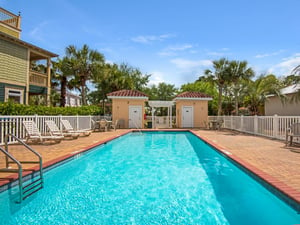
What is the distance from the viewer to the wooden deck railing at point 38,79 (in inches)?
571

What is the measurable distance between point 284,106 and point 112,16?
14974mm

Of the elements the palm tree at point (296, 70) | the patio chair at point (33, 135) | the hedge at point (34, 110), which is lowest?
the patio chair at point (33, 135)

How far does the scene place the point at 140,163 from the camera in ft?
21.1

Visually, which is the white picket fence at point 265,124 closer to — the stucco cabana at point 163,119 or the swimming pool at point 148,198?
the swimming pool at point 148,198

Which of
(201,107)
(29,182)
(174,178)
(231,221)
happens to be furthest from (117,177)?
(201,107)

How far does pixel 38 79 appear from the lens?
15156 mm

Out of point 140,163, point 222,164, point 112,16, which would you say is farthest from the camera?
point 112,16

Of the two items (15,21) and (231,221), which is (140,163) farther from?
(15,21)

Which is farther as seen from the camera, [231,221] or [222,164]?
[222,164]

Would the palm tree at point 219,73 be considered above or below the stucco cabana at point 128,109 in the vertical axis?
above

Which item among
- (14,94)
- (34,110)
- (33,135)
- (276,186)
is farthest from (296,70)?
(14,94)

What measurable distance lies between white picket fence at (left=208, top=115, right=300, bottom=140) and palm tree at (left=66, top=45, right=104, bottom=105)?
13.7 meters

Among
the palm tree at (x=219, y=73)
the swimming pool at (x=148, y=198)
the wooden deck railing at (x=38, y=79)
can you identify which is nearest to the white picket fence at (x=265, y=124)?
the swimming pool at (x=148, y=198)

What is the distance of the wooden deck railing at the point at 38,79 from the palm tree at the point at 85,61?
392cm
